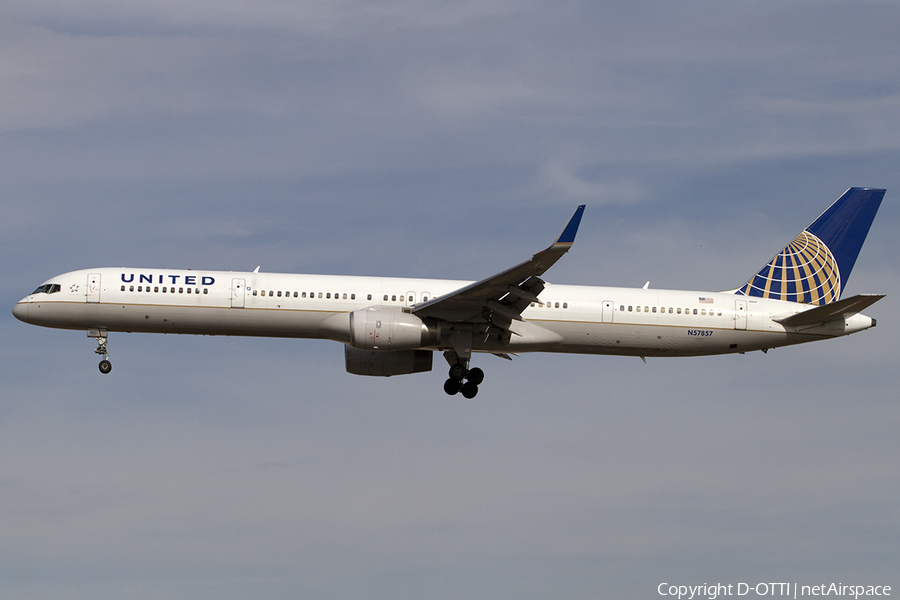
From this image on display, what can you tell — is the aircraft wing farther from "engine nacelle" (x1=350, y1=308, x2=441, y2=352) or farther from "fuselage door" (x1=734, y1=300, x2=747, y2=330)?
"fuselage door" (x1=734, y1=300, x2=747, y2=330)

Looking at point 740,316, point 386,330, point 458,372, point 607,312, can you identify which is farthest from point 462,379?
point 740,316

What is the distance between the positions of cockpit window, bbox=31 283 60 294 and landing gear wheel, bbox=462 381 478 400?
14.8 metres

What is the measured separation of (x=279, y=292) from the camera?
3503 centimetres

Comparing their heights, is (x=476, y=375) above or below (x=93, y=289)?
below

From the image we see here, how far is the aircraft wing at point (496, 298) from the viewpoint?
104 feet

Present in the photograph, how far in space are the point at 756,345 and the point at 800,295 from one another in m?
3.67

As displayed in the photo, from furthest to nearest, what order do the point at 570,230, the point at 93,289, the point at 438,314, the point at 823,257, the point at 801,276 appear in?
the point at 823,257, the point at 801,276, the point at 93,289, the point at 438,314, the point at 570,230

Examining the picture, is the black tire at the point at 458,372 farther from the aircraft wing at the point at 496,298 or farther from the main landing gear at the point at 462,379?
the aircraft wing at the point at 496,298

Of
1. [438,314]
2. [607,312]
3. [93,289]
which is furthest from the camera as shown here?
[607,312]

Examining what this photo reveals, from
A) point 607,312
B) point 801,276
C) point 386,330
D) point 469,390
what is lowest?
point 469,390

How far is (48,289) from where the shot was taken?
35.9 meters

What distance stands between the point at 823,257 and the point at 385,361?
17858 millimetres

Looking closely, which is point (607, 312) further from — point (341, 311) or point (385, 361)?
point (341, 311)

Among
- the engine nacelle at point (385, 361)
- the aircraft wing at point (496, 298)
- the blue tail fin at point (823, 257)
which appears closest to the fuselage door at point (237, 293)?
the engine nacelle at point (385, 361)
